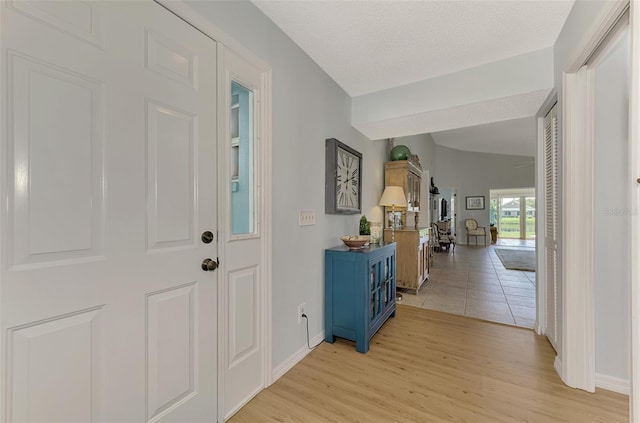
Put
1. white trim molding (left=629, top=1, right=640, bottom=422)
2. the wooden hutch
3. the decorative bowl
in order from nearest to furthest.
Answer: white trim molding (left=629, top=1, right=640, bottom=422)
the decorative bowl
the wooden hutch

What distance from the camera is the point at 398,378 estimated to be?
1.81 meters

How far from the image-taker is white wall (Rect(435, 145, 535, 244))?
29.9ft

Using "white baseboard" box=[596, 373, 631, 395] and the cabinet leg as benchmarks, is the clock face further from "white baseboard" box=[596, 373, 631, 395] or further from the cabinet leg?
"white baseboard" box=[596, 373, 631, 395]

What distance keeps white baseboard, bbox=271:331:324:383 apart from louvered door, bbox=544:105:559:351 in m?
1.88

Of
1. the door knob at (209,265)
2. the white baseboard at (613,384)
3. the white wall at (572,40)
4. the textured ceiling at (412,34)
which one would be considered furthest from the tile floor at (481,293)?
the door knob at (209,265)

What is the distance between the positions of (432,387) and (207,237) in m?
1.70

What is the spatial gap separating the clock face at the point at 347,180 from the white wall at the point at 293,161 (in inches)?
7.5

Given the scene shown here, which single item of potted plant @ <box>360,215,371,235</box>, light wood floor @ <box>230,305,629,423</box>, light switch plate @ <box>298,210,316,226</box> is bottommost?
light wood floor @ <box>230,305,629,423</box>

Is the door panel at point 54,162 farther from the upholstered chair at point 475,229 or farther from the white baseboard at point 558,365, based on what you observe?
the upholstered chair at point 475,229

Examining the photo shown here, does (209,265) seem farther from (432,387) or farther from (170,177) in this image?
(432,387)

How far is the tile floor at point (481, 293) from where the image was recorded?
9.78 ft

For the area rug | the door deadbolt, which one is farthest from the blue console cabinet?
the area rug

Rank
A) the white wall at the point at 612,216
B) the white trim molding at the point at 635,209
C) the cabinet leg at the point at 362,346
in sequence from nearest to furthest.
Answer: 1. the white trim molding at the point at 635,209
2. the white wall at the point at 612,216
3. the cabinet leg at the point at 362,346

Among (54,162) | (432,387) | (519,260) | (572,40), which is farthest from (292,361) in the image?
(519,260)
